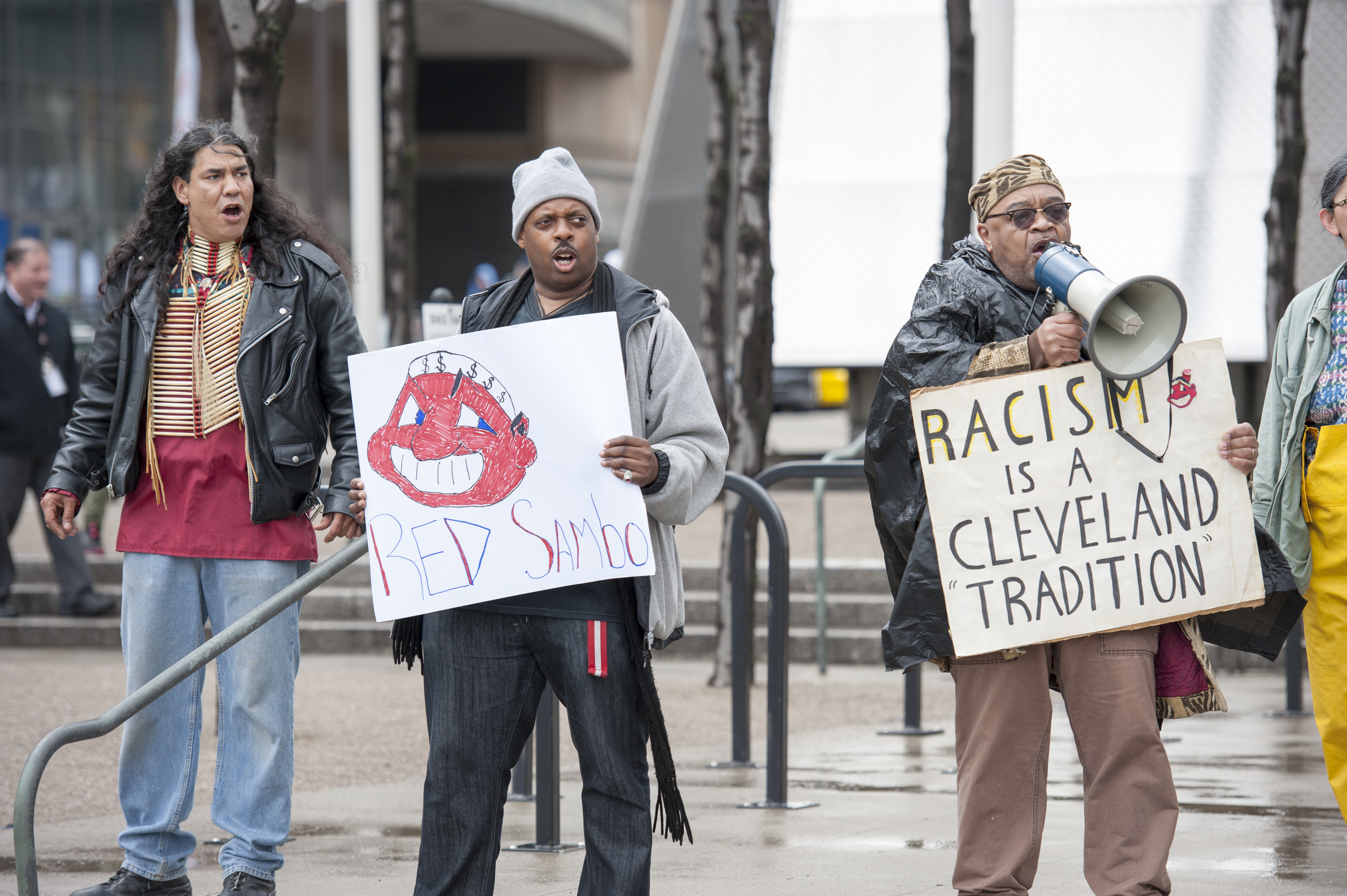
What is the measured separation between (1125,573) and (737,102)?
20.1ft

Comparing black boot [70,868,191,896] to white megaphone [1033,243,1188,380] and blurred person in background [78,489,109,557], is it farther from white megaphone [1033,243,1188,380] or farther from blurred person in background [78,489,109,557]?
blurred person in background [78,489,109,557]

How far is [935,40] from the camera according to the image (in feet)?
56.1

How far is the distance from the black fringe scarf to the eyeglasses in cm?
95

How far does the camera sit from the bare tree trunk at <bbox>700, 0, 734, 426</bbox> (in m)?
10.9

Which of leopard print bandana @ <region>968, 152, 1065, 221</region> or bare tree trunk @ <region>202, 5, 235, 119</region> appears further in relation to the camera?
bare tree trunk @ <region>202, 5, 235, 119</region>

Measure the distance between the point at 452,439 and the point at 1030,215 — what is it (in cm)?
145

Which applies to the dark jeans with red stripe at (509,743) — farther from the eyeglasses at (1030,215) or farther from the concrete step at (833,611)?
the concrete step at (833,611)

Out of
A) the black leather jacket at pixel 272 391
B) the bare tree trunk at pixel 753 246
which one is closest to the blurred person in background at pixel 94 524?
the bare tree trunk at pixel 753 246

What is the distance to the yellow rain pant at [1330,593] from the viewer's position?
463cm

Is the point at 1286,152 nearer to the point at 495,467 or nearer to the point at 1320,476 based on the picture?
the point at 1320,476

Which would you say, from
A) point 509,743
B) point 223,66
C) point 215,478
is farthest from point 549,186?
point 223,66

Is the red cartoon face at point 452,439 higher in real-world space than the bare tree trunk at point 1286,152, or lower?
lower

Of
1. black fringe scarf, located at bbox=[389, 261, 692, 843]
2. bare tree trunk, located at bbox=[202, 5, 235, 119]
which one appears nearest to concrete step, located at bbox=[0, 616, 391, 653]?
bare tree trunk, located at bbox=[202, 5, 235, 119]

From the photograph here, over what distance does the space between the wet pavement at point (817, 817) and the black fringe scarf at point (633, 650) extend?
1102mm
